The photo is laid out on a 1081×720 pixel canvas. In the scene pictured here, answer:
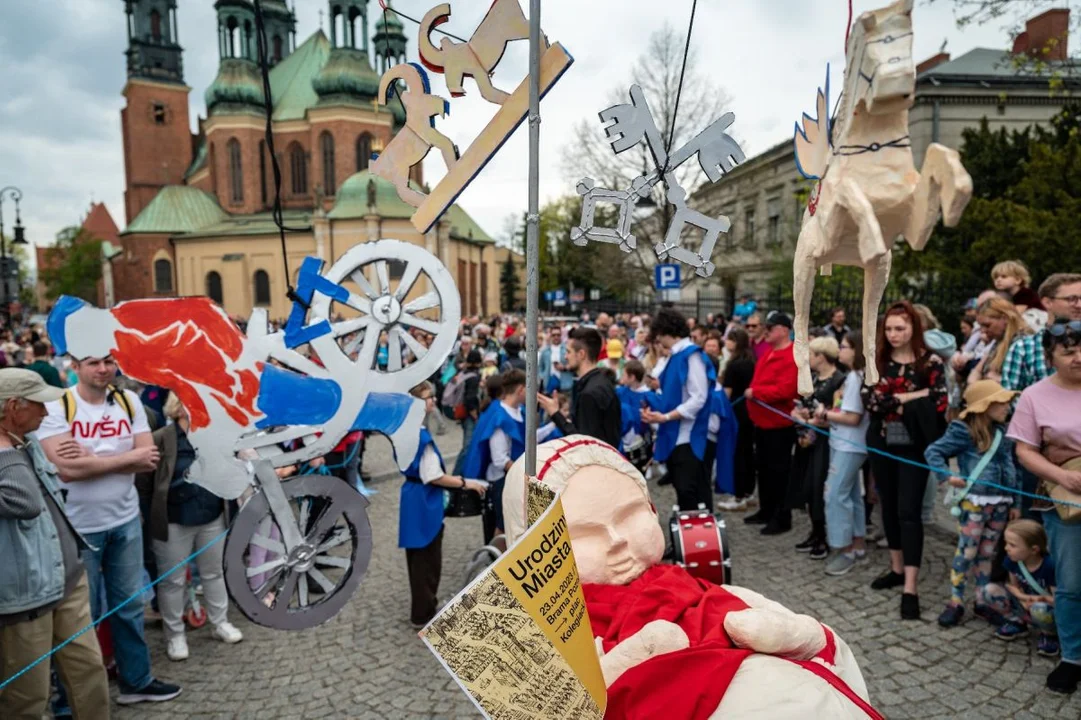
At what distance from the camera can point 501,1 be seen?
2100 millimetres

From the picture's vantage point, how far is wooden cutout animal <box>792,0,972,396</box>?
61.4 inches

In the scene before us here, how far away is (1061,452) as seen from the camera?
3.38 metres

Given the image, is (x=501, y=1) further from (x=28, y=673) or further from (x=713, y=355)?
(x=713, y=355)

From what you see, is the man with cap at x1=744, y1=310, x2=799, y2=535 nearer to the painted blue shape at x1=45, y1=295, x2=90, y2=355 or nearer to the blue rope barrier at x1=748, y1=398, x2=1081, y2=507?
the blue rope barrier at x1=748, y1=398, x2=1081, y2=507

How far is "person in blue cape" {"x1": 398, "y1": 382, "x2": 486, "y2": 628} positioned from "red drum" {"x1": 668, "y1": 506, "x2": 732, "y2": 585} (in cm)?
139

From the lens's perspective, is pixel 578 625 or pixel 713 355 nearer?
pixel 578 625

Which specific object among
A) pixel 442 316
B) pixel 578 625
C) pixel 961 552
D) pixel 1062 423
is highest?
pixel 442 316

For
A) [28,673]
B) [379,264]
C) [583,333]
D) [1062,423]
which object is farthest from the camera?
[583,333]

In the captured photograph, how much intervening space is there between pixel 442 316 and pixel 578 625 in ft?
4.24

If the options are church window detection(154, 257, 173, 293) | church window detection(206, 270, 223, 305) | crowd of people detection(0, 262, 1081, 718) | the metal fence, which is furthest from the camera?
church window detection(154, 257, 173, 293)

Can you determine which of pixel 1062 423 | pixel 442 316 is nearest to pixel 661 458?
pixel 1062 423

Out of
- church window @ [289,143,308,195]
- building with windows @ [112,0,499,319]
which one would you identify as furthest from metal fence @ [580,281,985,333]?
church window @ [289,143,308,195]

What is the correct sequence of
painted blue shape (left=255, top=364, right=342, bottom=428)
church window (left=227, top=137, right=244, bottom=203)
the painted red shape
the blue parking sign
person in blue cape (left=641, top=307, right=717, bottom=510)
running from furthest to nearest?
1. church window (left=227, top=137, right=244, bottom=203)
2. the blue parking sign
3. person in blue cape (left=641, top=307, right=717, bottom=510)
4. painted blue shape (left=255, top=364, right=342, bottom=428)
5. the painted red shape

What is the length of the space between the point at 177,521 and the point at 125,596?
1.78ft
